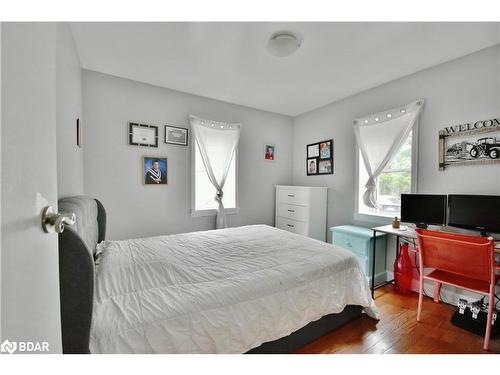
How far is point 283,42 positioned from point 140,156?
7.29 feet

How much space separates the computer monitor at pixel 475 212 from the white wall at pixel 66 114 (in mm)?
3462

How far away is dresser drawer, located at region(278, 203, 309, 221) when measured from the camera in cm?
353

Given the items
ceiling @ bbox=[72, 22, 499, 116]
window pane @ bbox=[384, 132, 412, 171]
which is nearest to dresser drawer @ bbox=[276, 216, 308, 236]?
window pane @ bbox=[384, 132, 412, 171]

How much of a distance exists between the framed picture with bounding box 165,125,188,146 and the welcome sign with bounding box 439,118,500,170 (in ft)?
10.5

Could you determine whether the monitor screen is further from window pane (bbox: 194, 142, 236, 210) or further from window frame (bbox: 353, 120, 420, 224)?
window pane (bbox: 194, 142, 236, 210)

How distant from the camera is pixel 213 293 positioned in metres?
1.24

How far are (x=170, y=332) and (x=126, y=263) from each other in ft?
2.66

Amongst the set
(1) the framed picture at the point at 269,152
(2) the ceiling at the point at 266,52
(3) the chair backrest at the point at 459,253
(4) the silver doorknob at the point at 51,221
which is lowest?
(3) the chair backrest at the point at 459,253

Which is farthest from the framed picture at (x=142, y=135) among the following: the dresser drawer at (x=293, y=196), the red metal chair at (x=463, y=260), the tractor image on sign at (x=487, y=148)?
the tractor image on sign at (x=487, y=148)

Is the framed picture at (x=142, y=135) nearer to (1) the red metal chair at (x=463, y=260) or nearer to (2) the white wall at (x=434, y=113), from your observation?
(2) the white wall at (x=434, y=113)

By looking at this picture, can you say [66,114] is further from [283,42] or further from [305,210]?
[305,210]

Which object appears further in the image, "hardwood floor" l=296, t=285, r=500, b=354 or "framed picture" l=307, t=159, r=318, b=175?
"framed picture" l=307, t=159, r=318, b=175

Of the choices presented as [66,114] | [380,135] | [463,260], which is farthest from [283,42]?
[463,260]

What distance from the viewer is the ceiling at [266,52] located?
1.91 m
